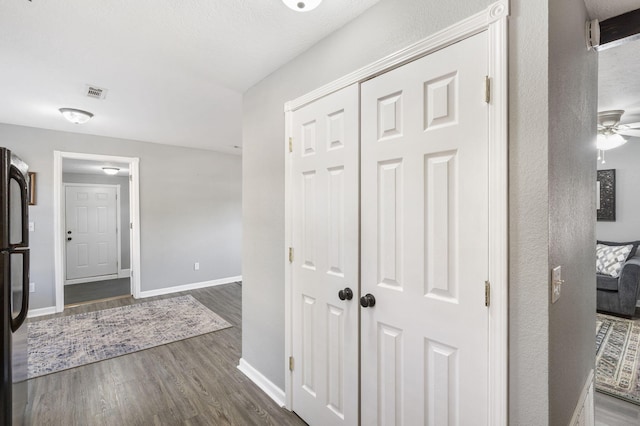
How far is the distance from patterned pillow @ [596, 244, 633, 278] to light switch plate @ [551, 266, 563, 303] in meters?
4.10

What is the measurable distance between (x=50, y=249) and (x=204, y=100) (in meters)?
3.12

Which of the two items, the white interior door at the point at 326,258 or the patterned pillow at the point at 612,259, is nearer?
the white interior door at the point at 326,258

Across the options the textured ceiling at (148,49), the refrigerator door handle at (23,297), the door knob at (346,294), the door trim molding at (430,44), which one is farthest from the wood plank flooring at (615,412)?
the refrigerator door handle at (23,297)

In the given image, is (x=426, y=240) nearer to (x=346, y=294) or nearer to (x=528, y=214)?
(x=528, y=214)

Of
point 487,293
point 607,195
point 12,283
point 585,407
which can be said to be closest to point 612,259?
point 607,195

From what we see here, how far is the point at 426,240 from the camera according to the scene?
4.24 feet

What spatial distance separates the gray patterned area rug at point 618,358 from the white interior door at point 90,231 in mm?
8089

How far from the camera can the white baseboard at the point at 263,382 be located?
216cm

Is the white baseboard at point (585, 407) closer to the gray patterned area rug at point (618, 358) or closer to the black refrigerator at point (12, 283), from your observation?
the gray patterned area rug at point (618, 358)

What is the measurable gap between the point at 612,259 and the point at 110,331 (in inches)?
254

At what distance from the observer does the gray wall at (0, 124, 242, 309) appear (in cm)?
393

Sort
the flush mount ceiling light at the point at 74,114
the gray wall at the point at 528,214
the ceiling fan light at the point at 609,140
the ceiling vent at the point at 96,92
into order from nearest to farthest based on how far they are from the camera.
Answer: the gray wall at the point at 528,214, the ceiling vent at the point at 96,92, the flush mount ceiling light at the point at 74,114, the ceiling fan light at the point at 609,140

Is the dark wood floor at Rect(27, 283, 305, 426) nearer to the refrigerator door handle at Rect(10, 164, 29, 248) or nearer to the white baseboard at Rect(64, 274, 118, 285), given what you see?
the refrigerator door handle at Rect(10, 164, 29, 248)

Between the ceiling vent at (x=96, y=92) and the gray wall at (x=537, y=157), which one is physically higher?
the ceiling vent at (x=96, y=92)
